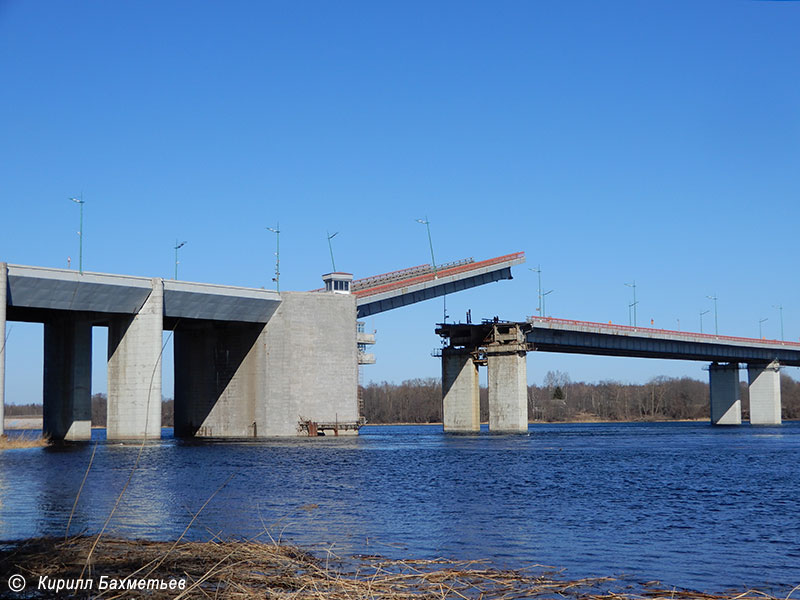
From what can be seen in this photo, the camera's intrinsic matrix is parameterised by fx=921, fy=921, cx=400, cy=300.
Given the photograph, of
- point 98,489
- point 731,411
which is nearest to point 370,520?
point 98,489

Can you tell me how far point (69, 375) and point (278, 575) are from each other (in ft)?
208

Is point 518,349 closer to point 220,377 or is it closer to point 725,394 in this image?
point 220,377

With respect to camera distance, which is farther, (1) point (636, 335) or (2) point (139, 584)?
(1) point (636, 335)

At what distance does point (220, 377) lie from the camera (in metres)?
77.6

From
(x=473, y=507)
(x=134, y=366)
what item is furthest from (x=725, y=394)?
(x=473, y=507)

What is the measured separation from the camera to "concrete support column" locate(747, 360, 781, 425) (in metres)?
126

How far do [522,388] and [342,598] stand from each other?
273 ft

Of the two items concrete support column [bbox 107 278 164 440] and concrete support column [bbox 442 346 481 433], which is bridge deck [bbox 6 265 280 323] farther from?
concrete support column [bbox 442 346 481 433]

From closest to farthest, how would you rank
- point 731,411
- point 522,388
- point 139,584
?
point 139,584
point 522,388
point 731,411

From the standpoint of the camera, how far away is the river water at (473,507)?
16.8m

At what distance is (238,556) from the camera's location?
40.8 feet

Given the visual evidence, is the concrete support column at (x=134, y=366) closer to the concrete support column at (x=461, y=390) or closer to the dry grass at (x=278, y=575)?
the concrete support column at (x=461, y=390)

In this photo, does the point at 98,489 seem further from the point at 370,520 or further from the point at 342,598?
the point at 342,598

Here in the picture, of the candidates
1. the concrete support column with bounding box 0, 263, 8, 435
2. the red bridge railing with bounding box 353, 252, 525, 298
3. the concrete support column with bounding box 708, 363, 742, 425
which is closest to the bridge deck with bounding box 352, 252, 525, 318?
the red bridge railing with bounding box 353, 252, 525, 298
